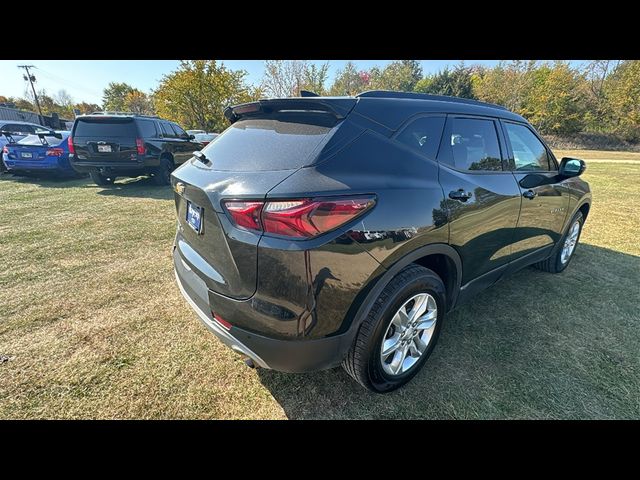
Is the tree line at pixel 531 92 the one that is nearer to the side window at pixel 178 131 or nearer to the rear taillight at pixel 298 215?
the side window at pixel 178 131

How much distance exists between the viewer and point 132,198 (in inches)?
291

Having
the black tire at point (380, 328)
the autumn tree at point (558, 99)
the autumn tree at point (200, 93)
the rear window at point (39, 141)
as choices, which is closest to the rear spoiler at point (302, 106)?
the black tire at point (380, 328)

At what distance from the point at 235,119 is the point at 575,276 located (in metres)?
4.23

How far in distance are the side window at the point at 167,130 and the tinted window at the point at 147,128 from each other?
16.5 inches

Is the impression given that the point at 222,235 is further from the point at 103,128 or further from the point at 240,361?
the point at 103,128

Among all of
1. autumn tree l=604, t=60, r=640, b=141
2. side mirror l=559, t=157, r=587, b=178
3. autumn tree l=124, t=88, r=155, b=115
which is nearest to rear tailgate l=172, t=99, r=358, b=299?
side mirror l=559, t=157, r=587, b=178

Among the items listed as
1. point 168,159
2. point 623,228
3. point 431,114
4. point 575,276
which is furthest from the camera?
point 168,159

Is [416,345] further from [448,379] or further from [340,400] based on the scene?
[340,400]

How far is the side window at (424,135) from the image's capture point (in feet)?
6.47

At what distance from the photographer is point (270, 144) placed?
1.88 metres

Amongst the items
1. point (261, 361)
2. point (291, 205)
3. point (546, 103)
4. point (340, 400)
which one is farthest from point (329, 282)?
point (546, 103)

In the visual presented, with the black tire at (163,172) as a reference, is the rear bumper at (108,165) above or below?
above

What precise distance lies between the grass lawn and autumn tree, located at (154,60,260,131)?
1912 cm

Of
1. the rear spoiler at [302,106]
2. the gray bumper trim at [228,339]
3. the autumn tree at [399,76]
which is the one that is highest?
the autumn tree at [399,76]
